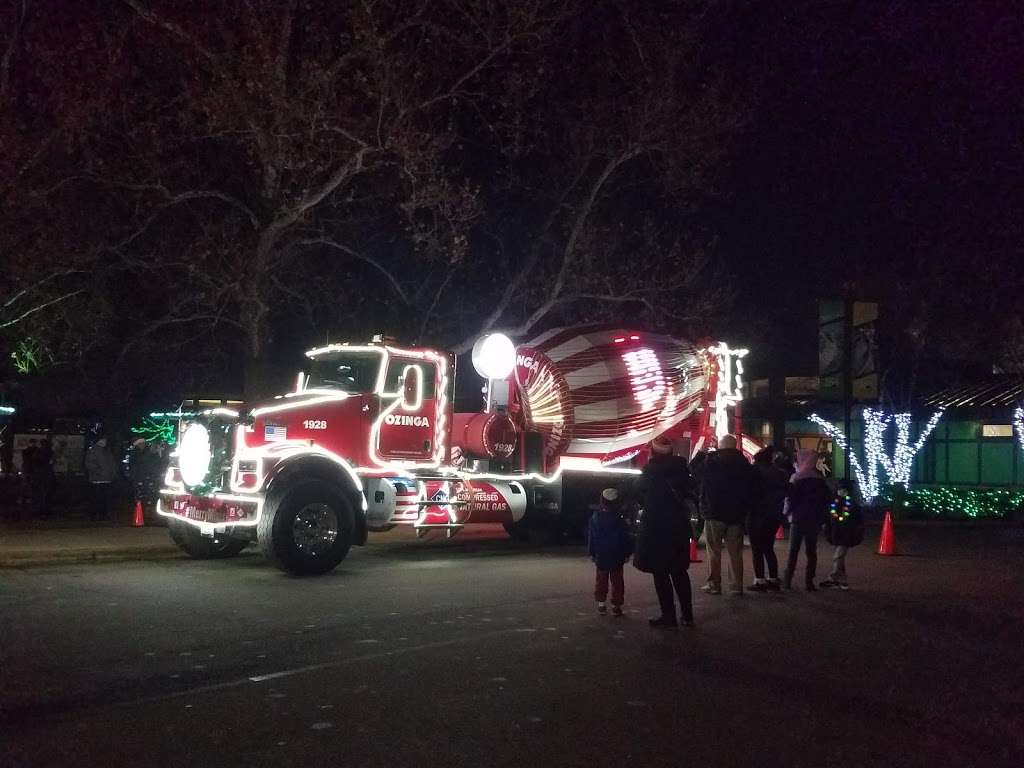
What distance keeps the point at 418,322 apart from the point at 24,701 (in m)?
16.4

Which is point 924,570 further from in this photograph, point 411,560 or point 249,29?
point 249,29

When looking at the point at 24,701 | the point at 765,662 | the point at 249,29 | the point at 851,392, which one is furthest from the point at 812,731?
the point at 851,392

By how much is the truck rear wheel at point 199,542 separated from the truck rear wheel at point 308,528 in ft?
6.76

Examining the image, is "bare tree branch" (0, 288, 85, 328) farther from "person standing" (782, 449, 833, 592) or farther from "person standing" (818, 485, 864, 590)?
"person standing" (818, 485, 864, 590)

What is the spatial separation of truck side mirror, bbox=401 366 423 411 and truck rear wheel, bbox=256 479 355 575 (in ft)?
6.24

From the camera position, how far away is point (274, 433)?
1495 centimetres

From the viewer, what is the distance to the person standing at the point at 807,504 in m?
13.3

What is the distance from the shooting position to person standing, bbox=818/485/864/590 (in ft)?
44.1

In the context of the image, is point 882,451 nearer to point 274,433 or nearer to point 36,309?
point 274,433

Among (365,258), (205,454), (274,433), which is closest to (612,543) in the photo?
(274,433)

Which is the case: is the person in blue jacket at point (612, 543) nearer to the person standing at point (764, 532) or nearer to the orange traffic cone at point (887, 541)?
the person standing at point (764, 532)

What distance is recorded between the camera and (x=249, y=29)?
1859 cm

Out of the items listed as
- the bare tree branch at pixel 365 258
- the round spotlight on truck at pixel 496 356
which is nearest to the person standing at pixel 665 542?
the round spotlight on truck at pixel 496 356

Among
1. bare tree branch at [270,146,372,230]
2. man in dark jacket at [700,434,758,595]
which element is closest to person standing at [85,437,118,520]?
bare tree branch at [270,146,372,230]
